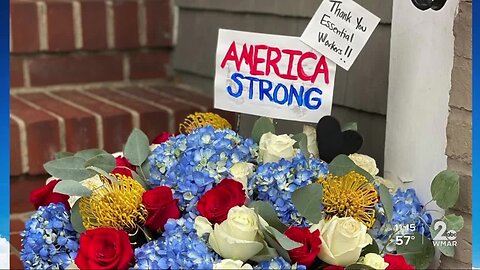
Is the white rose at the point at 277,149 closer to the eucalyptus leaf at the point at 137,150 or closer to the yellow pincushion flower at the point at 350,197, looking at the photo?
A: the yellow pincushion flower at the point at 350,197

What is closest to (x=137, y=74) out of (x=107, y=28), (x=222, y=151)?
(x=107, y=28)

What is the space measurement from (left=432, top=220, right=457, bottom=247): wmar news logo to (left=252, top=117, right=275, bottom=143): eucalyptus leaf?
0.32 metres

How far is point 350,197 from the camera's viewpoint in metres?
1.14

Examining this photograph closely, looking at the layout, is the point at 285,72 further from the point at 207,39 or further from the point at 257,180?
the point at 207,39

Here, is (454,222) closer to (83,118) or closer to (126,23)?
(83,118)

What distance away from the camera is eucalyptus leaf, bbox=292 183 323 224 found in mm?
1073

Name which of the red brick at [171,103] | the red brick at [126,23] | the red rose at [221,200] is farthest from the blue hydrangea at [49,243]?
the red brick at [126,23]

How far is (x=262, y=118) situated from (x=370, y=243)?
0.32 metres

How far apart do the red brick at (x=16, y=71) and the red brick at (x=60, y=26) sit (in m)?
0.09

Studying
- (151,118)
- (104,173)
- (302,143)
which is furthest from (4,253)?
(151,118)

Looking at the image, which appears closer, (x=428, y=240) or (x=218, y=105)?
(x=428, y=240)

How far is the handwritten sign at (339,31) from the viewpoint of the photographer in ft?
4.17

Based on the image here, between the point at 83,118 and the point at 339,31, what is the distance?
79 cm

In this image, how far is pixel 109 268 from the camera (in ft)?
→ 3.37
